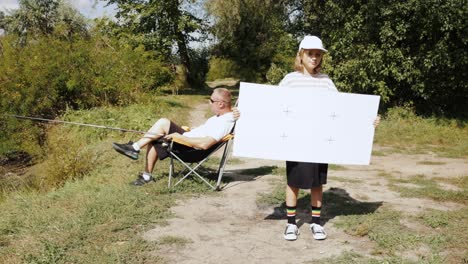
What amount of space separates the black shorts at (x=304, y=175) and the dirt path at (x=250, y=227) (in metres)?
0.57

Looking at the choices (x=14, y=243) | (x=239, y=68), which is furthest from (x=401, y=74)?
(x=239, y=68)

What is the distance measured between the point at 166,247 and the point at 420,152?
6847mm

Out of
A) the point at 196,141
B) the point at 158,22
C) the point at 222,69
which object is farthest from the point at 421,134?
the point at 222,69

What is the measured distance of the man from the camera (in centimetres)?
517

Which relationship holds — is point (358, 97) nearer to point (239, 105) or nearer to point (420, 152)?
point (239, 105)

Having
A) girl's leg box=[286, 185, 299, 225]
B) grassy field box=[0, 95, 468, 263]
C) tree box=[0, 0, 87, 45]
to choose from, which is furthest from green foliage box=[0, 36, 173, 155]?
tree box=[0, 0, 87, 45]

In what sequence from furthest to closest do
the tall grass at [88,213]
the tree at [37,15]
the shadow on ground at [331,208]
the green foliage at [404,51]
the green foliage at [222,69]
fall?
the green foliage at [222,69] < the tree at [37,15] < the green foliage at [404,51] < the shadow on ground at [331,208] < the tall grass at [88,213]

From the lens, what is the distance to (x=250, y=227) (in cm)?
425

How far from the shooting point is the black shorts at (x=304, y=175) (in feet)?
12.4

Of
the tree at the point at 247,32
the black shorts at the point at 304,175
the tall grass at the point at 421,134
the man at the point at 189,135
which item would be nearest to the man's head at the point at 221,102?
the man at the point at 189,135

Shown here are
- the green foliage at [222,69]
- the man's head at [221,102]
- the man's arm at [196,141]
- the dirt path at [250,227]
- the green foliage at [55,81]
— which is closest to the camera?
the dirt path at [250,227]

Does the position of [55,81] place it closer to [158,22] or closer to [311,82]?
[311,82]

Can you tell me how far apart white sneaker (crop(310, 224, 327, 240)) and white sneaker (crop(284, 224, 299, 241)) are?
17 cm

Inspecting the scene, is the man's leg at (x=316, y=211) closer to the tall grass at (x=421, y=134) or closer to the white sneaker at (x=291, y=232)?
the white sneaker at (x=291, y=232)
